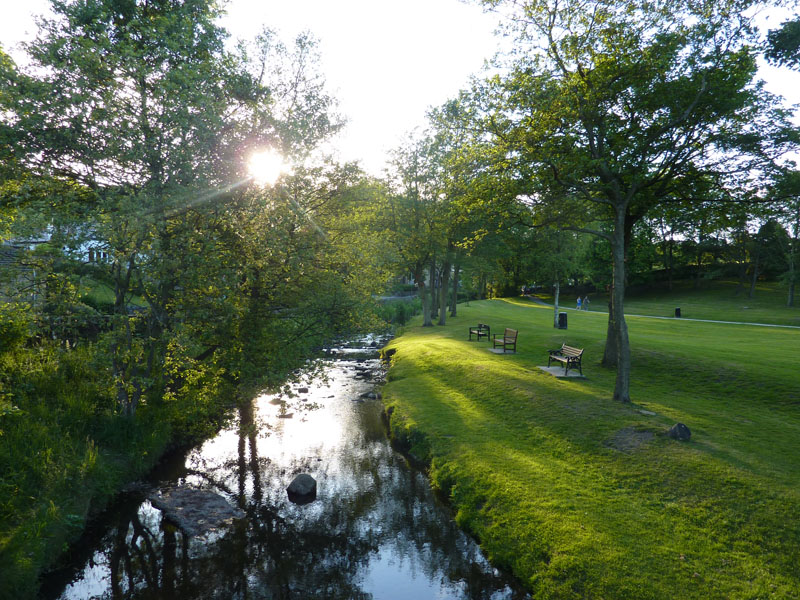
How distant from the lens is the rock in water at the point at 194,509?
449 inches

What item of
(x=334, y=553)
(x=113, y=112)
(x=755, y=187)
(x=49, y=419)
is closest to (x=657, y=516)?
(x=334, y=553)

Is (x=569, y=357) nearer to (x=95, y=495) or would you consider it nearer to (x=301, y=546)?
(x=301, y=546)

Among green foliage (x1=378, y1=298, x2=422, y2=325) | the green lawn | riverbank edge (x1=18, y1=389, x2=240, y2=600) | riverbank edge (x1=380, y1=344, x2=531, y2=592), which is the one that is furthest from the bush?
the green lawn

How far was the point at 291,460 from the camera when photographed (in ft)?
52.0

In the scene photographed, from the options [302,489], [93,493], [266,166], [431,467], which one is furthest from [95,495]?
[266,166]

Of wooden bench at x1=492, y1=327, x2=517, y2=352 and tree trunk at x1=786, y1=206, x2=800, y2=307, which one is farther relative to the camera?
tree trunk at x1=786, y1=206, x2=800, y2=307

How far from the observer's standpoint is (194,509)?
1213cm

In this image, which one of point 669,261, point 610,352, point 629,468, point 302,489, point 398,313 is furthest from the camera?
point 669,261

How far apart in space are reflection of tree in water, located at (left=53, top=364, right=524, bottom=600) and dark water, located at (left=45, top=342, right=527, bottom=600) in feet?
0.09

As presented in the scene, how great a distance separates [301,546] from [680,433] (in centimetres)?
1106

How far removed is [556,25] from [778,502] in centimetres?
1717

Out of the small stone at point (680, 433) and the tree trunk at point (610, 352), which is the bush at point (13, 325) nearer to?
the small stone at point (680, 433)

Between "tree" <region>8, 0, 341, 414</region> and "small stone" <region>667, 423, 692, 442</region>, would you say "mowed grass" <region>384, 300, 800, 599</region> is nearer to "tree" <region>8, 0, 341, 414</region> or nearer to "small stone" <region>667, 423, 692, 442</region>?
"small stone" <region>667, 423, 692, 442</region>

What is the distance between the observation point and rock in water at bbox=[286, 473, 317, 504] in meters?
13.0
